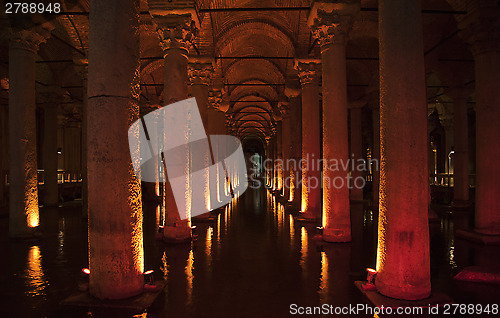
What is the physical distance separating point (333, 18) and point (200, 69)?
567cm

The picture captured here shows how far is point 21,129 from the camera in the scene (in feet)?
31.6

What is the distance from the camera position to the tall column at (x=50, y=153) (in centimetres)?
1741

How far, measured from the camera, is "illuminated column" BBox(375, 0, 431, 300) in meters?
4.96

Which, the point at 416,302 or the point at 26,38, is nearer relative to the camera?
the point at 416,302

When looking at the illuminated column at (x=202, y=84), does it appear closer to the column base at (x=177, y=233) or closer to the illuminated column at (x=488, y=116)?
the column base at (x=177, y=233)

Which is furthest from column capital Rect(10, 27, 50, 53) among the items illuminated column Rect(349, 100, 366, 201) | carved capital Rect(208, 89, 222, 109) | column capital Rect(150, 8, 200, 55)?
illuminated column Rect(349, 100, 366, 201)

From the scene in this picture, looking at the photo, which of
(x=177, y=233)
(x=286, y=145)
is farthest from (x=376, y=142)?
(x=177, y=233)

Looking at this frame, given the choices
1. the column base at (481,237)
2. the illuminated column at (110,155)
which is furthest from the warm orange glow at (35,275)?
the column base at (481,237)

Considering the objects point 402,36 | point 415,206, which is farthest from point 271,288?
point 402,36

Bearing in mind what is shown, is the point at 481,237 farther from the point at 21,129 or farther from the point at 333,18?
the point at 21,129

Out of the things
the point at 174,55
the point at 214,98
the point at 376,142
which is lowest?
the point at 376,142

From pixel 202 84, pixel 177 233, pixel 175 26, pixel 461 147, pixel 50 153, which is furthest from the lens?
pixel 50 153

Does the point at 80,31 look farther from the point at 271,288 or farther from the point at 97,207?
the point at 271,288

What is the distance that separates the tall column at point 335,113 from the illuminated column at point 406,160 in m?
3.61
